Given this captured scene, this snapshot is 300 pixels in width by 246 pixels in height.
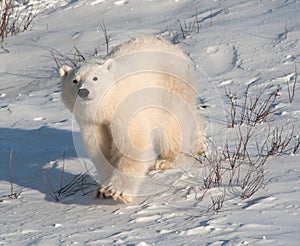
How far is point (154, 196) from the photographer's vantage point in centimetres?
489

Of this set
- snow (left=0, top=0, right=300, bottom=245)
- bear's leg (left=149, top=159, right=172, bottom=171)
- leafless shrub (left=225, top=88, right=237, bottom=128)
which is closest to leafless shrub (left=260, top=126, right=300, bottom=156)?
snow (left=0, top=0, right=300, bottom=245)

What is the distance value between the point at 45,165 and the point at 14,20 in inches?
152

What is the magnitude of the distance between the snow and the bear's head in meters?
0.58

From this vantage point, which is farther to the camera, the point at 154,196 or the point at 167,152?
the point at 167,152

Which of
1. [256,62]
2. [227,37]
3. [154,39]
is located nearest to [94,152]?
[154,39]

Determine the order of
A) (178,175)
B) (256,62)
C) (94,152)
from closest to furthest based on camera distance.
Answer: (94,152) < (178,175) < (256,62)

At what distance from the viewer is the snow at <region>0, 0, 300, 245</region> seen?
4168mm

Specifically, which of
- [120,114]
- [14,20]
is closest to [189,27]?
[14,20]

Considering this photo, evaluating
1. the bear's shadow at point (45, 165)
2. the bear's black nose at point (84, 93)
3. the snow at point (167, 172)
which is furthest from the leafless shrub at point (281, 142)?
the bear's black nose at point (84, 93)

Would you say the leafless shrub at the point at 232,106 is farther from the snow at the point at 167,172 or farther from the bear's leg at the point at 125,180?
the bear's leg at the point at 125,180

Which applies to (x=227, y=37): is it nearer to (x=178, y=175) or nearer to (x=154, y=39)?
(x=154, y=39)

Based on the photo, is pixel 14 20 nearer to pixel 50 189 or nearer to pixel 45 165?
pixel 45 165

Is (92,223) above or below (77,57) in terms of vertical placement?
below

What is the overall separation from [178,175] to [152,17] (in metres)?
4.05
